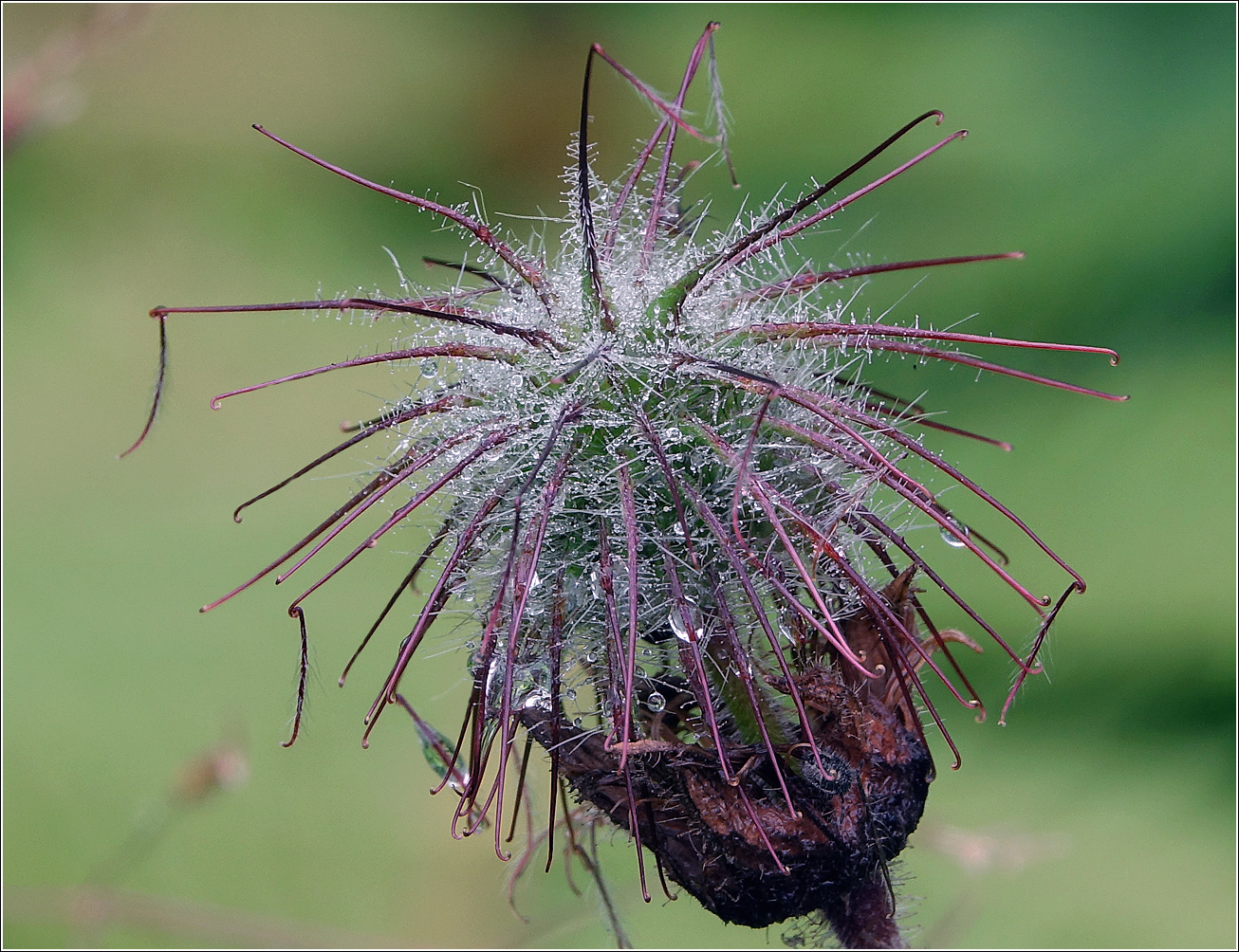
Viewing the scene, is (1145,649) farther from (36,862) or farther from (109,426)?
(109,426)

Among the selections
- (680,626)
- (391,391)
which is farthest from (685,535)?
(391,391)

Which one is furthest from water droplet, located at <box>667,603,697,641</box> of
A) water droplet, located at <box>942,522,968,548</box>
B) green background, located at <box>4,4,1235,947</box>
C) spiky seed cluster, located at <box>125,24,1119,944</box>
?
green background, located at <box>4,4,1235,947</box>

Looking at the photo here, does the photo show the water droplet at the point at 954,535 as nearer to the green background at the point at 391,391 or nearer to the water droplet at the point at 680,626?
the water droplet at the point at 680,626

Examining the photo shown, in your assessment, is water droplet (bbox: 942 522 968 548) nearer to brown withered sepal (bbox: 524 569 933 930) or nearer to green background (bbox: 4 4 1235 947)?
brown withered sepal (bbox: 524 569 933 930)

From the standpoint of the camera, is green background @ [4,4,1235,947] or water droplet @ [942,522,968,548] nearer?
water droplet @ [942,522,968,548]

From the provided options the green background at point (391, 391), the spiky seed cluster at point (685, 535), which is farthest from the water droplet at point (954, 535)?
the green background at point (391, 391)

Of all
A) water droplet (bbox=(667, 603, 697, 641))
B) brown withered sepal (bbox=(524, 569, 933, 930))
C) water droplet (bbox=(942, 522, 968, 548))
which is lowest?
brown withered sepal (bbox=(524, 569, 933, 930))

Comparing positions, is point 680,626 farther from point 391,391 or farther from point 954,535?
point 391,391
